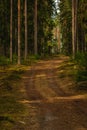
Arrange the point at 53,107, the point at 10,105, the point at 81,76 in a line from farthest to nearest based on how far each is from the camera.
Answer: the point at 81,76 → the point at 10,105 → the point at 53,107

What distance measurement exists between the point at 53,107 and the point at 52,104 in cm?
57

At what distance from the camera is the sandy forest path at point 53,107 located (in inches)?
445

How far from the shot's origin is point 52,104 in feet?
47.6

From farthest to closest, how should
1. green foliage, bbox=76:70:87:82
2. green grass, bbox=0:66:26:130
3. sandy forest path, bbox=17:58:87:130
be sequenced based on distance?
1. green foliage, bbox=76:70:87:82
2. green grass, bbox=0:66:26:130
3. sandy forest path, bbox=17:58:87:130

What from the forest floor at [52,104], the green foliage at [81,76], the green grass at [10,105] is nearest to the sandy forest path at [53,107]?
the forest floor at [52,104]

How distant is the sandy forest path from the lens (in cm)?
1130

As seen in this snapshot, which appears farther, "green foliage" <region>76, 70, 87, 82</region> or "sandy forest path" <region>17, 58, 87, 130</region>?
"green foliage" <region>76, 70, 87, 82</region>

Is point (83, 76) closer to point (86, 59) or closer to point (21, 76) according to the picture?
point (86, 59)

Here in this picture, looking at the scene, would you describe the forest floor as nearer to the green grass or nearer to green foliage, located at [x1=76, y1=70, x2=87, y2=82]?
the green grass

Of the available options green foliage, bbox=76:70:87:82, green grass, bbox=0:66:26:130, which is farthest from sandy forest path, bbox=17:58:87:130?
green foliage, bbox=76:70:87:82

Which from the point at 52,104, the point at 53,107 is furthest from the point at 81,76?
the point at 53,107

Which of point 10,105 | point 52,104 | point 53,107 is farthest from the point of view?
point 52,104

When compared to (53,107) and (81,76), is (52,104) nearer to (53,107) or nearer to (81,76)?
(53,107)

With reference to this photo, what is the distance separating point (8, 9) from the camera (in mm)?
46562
